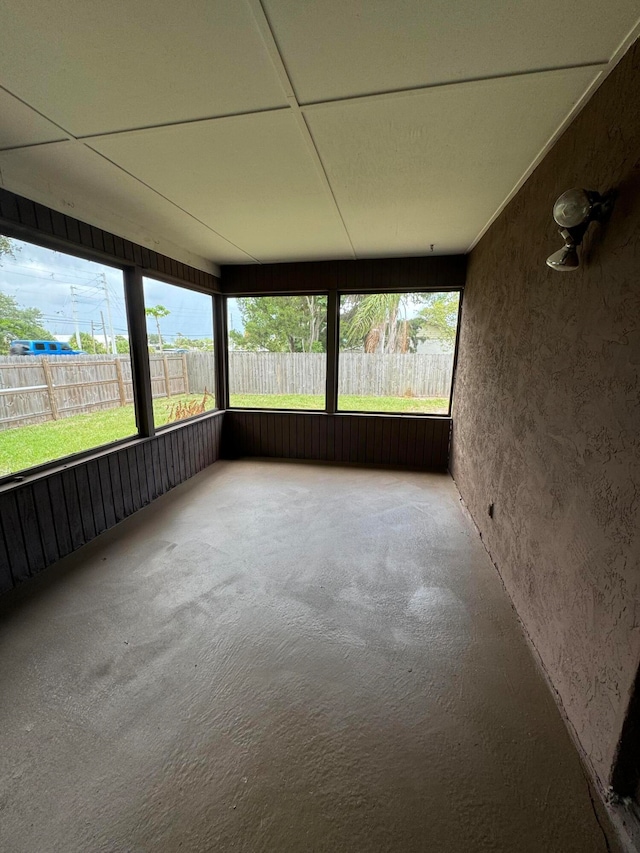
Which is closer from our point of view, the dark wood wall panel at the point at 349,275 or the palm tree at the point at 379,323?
the dark wood wall panel at the point at 349,275

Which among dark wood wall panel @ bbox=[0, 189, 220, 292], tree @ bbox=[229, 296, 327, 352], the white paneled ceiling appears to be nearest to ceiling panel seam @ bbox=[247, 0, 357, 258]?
the white paneled ceiling

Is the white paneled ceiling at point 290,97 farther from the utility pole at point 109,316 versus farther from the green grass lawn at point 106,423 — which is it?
the green grass lawn at point 106,423

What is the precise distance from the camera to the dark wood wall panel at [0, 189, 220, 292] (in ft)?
6.48

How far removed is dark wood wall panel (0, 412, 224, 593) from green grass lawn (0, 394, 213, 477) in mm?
141

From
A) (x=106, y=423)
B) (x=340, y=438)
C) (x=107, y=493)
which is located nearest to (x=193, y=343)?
(x=106, y=423)

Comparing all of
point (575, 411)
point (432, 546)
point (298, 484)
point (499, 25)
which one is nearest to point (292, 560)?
point (432, 546)

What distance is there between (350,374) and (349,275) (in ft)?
3.95

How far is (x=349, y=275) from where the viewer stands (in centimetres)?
413

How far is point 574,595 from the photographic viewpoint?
4.46 feet

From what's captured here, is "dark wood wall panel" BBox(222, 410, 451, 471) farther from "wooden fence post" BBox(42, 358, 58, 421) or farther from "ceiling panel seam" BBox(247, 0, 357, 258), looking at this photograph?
"ceiling panel seam" BBox(247, 0, 357, 258)

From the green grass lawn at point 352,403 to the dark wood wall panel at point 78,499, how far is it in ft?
3.81

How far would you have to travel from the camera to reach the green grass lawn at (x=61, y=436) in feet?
6.99

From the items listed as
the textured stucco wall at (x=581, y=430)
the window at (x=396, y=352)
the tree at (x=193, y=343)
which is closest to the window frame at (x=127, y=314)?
the tree at (x=193, y=343)

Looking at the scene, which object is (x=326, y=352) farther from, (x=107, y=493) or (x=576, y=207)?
(x=576, y=207)
